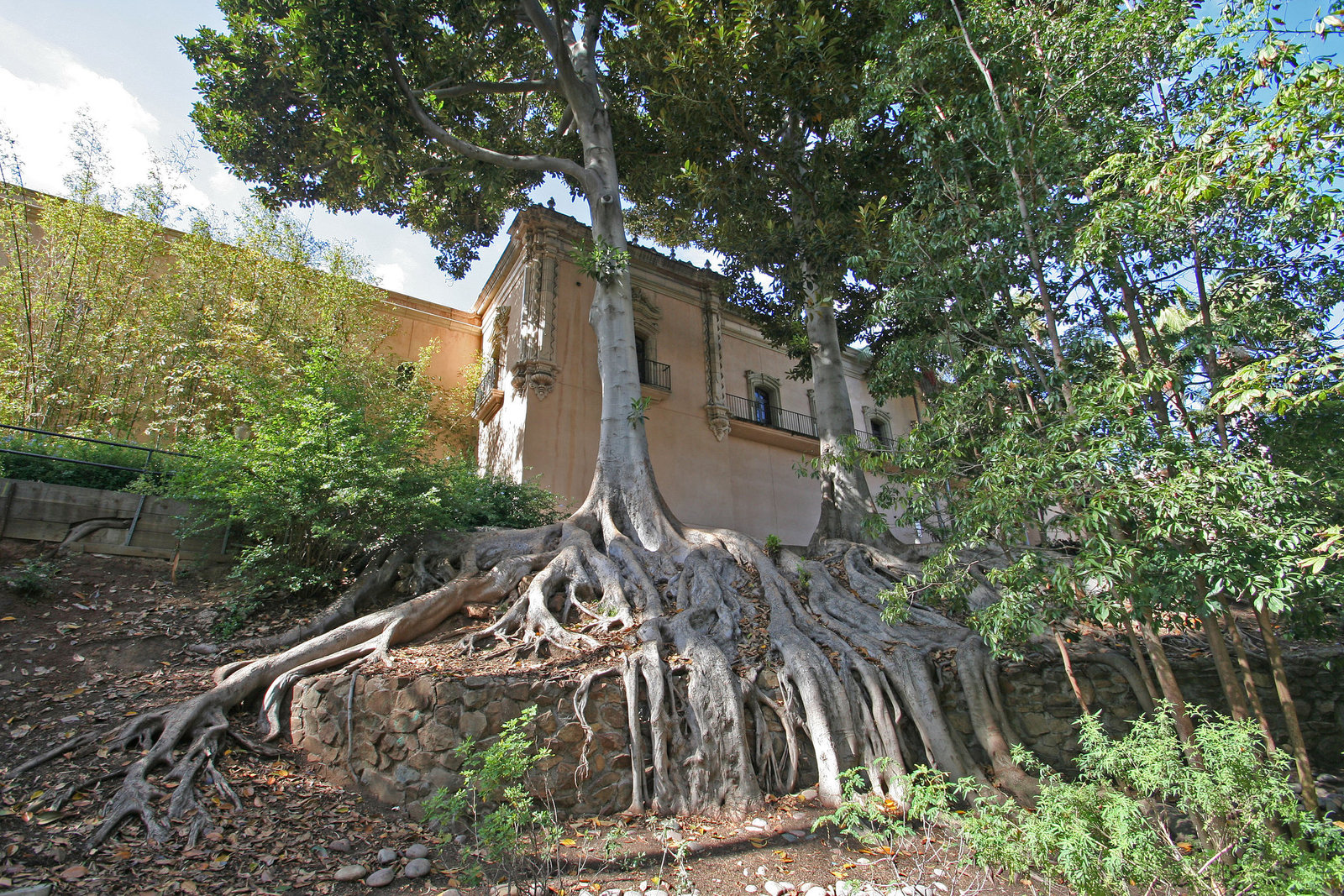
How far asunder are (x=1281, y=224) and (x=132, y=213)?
14494 mm

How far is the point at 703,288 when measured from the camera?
53.1 ft

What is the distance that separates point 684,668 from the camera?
552 centimetres

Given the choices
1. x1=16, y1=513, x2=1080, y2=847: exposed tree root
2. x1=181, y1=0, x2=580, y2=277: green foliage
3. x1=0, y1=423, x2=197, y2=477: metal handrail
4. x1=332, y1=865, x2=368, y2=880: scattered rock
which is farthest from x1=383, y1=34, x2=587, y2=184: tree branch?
x1=332, y1=865, x2=368, y2=880: scattered rock

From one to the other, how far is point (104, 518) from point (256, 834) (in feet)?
17.3

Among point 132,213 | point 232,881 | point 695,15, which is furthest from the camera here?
point 132,213

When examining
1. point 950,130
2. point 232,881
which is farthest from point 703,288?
point 232,881

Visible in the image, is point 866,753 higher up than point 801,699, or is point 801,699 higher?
point 801,699

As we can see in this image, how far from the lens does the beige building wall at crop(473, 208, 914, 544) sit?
496 inches

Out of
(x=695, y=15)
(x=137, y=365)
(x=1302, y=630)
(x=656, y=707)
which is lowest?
(x=656, y=707)

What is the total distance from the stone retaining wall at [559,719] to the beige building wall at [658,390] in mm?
6744

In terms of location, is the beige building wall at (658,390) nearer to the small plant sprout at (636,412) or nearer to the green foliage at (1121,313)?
the small plant sprout at (636,412)

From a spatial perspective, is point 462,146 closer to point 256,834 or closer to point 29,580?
point 29,580

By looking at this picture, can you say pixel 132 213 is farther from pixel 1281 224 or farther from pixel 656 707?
pixel 1281 224

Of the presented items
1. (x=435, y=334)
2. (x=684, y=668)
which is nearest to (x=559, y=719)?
(x=684, y=668)
